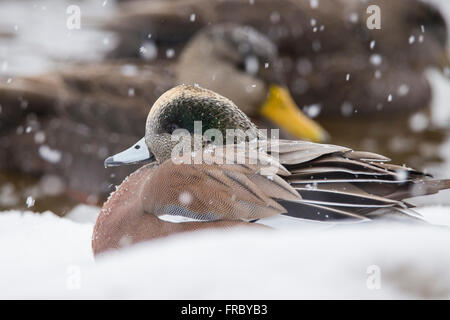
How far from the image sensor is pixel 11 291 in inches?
40.6

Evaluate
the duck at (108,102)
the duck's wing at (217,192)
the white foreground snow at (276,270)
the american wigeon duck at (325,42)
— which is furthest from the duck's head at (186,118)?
the american wigeon duck at (325,42)

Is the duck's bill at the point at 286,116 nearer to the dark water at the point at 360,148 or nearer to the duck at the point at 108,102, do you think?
the duck at the point at 108,102

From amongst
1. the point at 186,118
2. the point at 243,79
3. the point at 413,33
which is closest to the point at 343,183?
the point at 186,118

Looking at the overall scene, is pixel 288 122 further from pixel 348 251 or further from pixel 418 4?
pixel 348 251

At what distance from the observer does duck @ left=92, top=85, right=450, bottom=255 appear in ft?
4.86

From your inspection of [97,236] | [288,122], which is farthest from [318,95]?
[97,236]

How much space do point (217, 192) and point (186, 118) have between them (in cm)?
39

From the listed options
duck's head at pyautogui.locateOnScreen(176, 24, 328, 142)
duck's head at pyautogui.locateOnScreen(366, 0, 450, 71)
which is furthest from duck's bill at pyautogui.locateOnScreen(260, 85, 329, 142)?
duck's head at pyautogui.locateOnScreen(366, 0, 450, 71)

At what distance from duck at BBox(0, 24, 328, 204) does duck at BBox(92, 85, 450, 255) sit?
5.92 ft

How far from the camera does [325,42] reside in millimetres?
5035

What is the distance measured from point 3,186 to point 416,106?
3.33 metres

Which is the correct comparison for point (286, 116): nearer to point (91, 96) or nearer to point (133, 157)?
point (91, 96)

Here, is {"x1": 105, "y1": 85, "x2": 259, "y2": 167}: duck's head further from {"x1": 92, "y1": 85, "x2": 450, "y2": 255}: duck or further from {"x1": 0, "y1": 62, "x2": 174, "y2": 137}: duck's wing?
{"x1": 0, "y1": 62, "x2": 174, "y2": 137}: duck's wing

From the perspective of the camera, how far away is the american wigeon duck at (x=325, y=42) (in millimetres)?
4766
